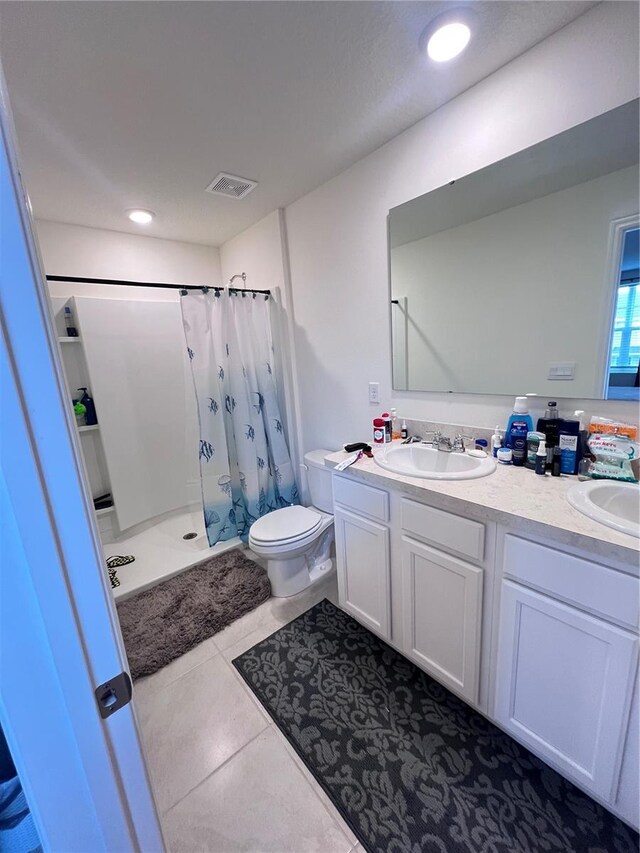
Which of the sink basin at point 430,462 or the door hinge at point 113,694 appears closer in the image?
the door hinge at point 113,694

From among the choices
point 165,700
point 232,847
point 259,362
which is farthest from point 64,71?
point 232,847

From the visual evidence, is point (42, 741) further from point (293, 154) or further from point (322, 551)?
point (293, 154)

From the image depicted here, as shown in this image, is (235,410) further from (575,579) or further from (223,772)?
(575,579)

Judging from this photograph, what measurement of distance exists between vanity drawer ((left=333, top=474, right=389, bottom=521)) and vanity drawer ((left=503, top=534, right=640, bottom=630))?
0.48 metres

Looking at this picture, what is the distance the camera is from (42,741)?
17.2 inches

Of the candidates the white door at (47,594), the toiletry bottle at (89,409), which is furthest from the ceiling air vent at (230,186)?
the white door at (47,594)

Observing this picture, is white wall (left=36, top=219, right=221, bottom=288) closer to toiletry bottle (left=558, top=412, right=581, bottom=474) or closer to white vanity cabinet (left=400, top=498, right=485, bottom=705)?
white vanity cabinet (left=400, top=498, right=485, bottom=705)

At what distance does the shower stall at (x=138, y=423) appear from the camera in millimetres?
2432

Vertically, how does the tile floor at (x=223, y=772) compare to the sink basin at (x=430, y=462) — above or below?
below

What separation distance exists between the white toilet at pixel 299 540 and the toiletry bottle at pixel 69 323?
6.12 feet

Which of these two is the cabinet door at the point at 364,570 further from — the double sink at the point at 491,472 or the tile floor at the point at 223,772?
the tile floor at the point at 223,772

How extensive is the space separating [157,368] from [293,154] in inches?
71.3

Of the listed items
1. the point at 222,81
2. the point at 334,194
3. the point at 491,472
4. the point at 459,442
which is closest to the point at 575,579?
the point at 491,472

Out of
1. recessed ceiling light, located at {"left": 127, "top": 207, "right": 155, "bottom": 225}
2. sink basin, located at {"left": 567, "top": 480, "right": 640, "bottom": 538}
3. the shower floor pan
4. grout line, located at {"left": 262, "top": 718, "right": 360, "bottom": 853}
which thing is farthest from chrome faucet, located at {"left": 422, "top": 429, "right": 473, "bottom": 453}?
recessed ceiling light, located at {"left": 127, "top": 207, "right": 155, "bottom": 225}
